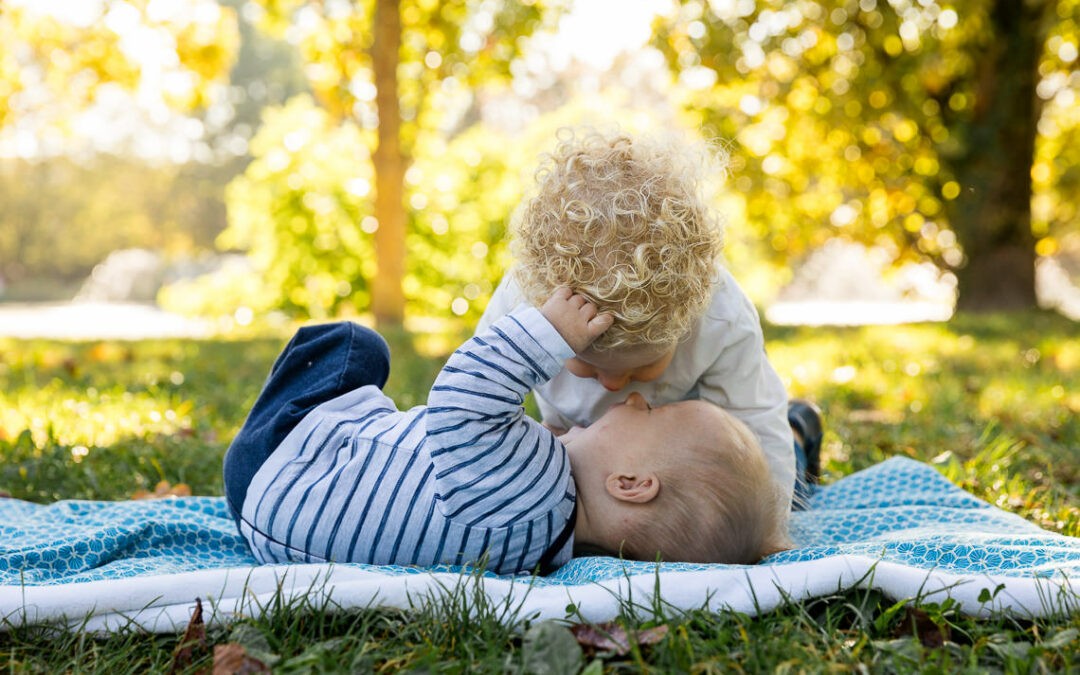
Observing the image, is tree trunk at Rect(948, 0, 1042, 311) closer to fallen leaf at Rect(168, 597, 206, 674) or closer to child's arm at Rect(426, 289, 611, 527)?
child's arm at Rect(426, 289, 611, 527)

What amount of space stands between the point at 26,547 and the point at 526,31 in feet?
27.7

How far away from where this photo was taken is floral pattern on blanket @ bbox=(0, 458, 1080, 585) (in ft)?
6.42

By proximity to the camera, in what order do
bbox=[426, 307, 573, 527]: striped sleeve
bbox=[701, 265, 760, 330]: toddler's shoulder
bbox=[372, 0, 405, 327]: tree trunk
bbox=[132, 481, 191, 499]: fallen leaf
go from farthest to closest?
bbox=[372, 0, 405, 327]: tree trunk
bbox=[132, 481, 191, 499]: fallen leaf
bbox=[701, 265, 760, 330]: toddler's shoulder
bbox=[426, 307, 573, 527]: striped sleeve

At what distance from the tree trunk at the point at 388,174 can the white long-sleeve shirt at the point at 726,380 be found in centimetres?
679

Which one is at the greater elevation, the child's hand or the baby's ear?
the child's hand

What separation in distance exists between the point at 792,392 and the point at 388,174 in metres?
5.71

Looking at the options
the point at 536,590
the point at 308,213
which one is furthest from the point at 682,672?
the point at 308,213

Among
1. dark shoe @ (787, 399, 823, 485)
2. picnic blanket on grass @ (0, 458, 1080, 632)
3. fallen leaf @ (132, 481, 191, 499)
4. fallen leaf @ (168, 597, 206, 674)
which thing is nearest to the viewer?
fallen leaf @ (168, 597, 206, 674)

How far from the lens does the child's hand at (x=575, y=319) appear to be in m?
1.97

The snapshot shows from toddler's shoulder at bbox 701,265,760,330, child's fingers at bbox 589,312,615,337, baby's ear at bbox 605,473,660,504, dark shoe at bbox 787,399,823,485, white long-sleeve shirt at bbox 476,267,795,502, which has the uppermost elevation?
child's fingers at bbox 589,312,615,337

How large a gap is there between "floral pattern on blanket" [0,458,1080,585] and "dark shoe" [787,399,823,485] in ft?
0.60

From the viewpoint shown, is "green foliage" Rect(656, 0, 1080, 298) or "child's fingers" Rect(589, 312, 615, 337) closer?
"child's fingers" Rect(589, 312, 615, 337)

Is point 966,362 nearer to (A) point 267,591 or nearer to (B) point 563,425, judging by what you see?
(B) point 563,425

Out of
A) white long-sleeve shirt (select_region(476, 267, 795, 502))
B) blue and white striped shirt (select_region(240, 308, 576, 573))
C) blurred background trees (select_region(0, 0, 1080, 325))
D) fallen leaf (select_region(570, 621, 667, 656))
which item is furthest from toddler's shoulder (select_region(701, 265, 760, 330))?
blurred background trees (select_region(0, 0, 1080, 325))
